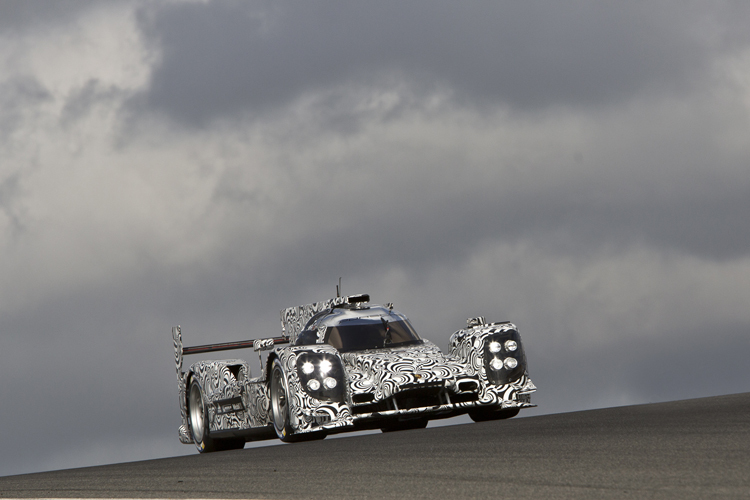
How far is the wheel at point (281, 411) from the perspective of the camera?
1243 centimetres

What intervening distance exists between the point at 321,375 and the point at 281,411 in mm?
874

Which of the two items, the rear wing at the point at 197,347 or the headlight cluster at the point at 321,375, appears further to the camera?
the rear wing at the point at 197,347

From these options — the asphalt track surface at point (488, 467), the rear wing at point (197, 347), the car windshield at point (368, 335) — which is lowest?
the asphalt track surface at point (488, 467)

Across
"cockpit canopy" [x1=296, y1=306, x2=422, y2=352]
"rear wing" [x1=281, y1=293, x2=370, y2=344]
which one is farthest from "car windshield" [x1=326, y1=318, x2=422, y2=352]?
"rear wing" [x1=281, y1=293, x2=370, y2=344]

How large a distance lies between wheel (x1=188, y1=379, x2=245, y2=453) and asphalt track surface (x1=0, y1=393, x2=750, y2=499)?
4.64 meters

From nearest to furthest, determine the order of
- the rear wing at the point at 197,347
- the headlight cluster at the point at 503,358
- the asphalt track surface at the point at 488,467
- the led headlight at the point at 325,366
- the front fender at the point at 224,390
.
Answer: the asphalt track surface at the point at 488,467, the led headlight at the point at 325,366, the headlight cluster at the point at 503,358, the front fender at the point at 224,390, the rear wing at the point at 197,347

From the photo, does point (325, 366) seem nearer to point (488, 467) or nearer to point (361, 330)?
point (361, 330)

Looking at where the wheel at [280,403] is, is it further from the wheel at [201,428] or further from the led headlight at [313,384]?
the wheel at [201,428]

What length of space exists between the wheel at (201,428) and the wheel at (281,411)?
94.2 inches

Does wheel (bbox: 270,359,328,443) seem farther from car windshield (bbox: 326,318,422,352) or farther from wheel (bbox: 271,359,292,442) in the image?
car windshield (bbox: 326,318,422,352)

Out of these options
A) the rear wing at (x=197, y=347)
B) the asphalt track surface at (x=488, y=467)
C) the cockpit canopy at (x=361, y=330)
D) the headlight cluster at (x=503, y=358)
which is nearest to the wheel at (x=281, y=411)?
the cockpit canopy at (x=361, y=330)


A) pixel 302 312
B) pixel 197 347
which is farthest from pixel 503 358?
pixel 197 347

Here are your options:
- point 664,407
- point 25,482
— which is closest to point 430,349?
point 664,407

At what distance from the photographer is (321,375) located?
12.3m
